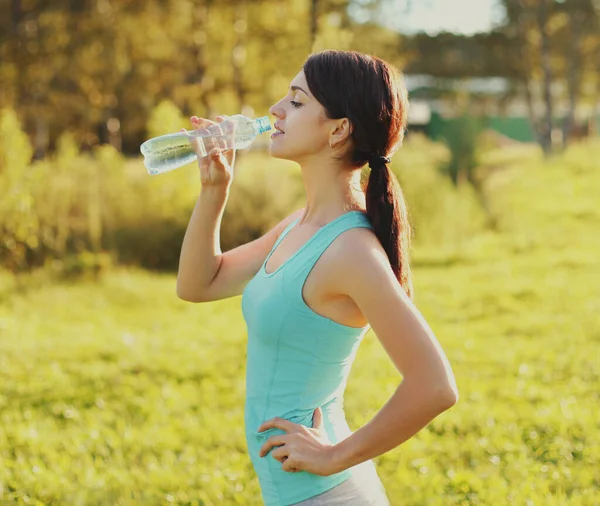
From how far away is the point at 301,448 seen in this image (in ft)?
6.09

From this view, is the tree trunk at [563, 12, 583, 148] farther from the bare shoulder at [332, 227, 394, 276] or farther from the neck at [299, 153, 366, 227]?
the bare shoulder at [332, 227, 394, 276]

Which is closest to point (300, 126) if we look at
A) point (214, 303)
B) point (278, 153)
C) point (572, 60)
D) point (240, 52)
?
point (278, 153)

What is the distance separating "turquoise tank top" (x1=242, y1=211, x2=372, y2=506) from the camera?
1868 millimetres

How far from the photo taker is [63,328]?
8281mm

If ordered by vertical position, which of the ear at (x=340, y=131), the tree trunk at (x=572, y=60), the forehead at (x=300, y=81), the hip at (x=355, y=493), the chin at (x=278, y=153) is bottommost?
the tree trunk at (x=572, y=60)

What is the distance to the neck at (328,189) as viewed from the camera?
80.0 inches

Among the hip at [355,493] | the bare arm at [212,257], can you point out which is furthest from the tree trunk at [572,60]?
the hip at [355,493]

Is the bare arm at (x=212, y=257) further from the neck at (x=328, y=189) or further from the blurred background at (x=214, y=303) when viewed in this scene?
the blurred background at (x=214, y=303)

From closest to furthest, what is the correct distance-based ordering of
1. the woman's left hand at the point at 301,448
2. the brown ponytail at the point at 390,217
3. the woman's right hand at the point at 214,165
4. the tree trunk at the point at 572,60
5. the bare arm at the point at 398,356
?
1. the bare arm at the point at 398,356
2. the woman's left hand at the point at 301,448
3. the brown ponytail at the point at 390,217
4. the woman's right hand at the point at 214,165
5. the tree trunk at the point at 572,60

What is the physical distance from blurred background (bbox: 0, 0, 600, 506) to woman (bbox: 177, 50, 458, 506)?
243cm

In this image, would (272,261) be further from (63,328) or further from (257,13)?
(257,13)

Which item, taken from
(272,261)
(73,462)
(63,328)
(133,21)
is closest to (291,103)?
(272,261)

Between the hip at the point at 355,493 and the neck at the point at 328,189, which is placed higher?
the neck at the point at 328,189

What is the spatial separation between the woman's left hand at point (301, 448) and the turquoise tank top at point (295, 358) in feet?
0.11
